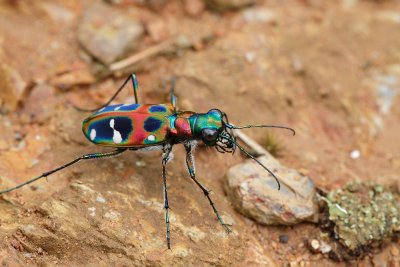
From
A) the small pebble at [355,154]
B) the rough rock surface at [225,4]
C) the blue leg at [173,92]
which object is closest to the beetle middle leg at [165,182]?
the blue leg at [173,92]

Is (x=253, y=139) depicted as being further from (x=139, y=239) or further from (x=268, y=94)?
(x=139, y=239)

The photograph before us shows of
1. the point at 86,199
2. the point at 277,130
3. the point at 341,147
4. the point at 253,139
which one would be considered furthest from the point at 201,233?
the point at 341,147

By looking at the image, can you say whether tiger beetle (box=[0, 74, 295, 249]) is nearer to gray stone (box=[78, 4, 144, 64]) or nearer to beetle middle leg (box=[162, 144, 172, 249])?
beetle middle leg (box=[162, 144, 172, 249])

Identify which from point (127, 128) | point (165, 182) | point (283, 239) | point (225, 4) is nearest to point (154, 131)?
point (127, 128)

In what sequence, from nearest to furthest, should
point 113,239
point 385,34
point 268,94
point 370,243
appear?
1. point 113,239
2. point 370,243
3. point 268,94
4. point 385,34

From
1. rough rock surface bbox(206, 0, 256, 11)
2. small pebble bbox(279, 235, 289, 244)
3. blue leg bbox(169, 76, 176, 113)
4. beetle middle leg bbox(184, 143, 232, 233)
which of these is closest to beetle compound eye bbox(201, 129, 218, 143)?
beetle middle leg bbox(184, 143, 232, 233)

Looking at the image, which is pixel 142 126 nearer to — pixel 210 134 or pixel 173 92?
pixel 210 134

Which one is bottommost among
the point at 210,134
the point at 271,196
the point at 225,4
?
the point at 271,196

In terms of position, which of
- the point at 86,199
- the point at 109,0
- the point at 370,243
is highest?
the point at 109,0
